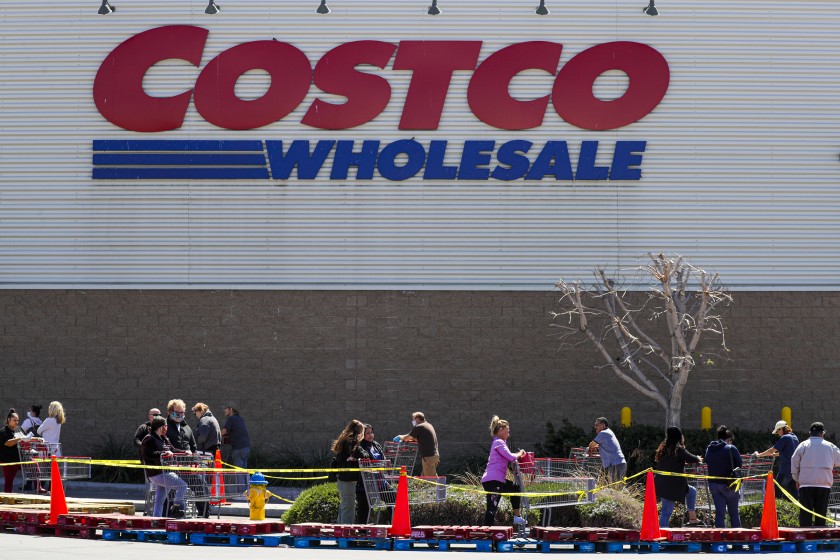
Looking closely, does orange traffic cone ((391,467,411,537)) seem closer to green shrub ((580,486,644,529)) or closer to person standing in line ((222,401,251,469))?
green shrub ((580,486,644,529))

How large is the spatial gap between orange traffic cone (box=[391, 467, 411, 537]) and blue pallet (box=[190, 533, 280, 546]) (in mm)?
1508

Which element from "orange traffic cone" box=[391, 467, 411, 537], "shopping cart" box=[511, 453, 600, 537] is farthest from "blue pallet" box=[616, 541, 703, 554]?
"orange traffic cone" box=[391, 467, 411, 537]

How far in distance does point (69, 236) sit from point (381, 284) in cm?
670

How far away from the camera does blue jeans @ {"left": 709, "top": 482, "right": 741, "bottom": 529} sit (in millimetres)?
18494

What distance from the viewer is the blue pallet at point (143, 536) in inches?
667

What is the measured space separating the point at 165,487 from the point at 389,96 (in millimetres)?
12022

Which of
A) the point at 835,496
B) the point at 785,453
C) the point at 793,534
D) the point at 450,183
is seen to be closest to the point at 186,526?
the point at 793,534

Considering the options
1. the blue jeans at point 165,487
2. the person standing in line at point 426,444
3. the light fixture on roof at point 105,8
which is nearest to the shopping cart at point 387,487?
the blue jeans at point 165,487

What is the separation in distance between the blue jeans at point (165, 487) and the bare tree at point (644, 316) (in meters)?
9.60

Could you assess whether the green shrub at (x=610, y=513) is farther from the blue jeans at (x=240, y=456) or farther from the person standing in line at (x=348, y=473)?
the blue jeans at (x=240, y=456)

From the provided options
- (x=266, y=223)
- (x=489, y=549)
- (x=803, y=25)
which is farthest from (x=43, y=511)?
(x=803, y=25)

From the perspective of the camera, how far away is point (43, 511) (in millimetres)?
18297

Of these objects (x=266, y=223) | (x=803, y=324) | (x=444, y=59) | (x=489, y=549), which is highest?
(x=444, y=59)

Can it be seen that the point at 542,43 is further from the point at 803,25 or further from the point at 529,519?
the point at 529,519
